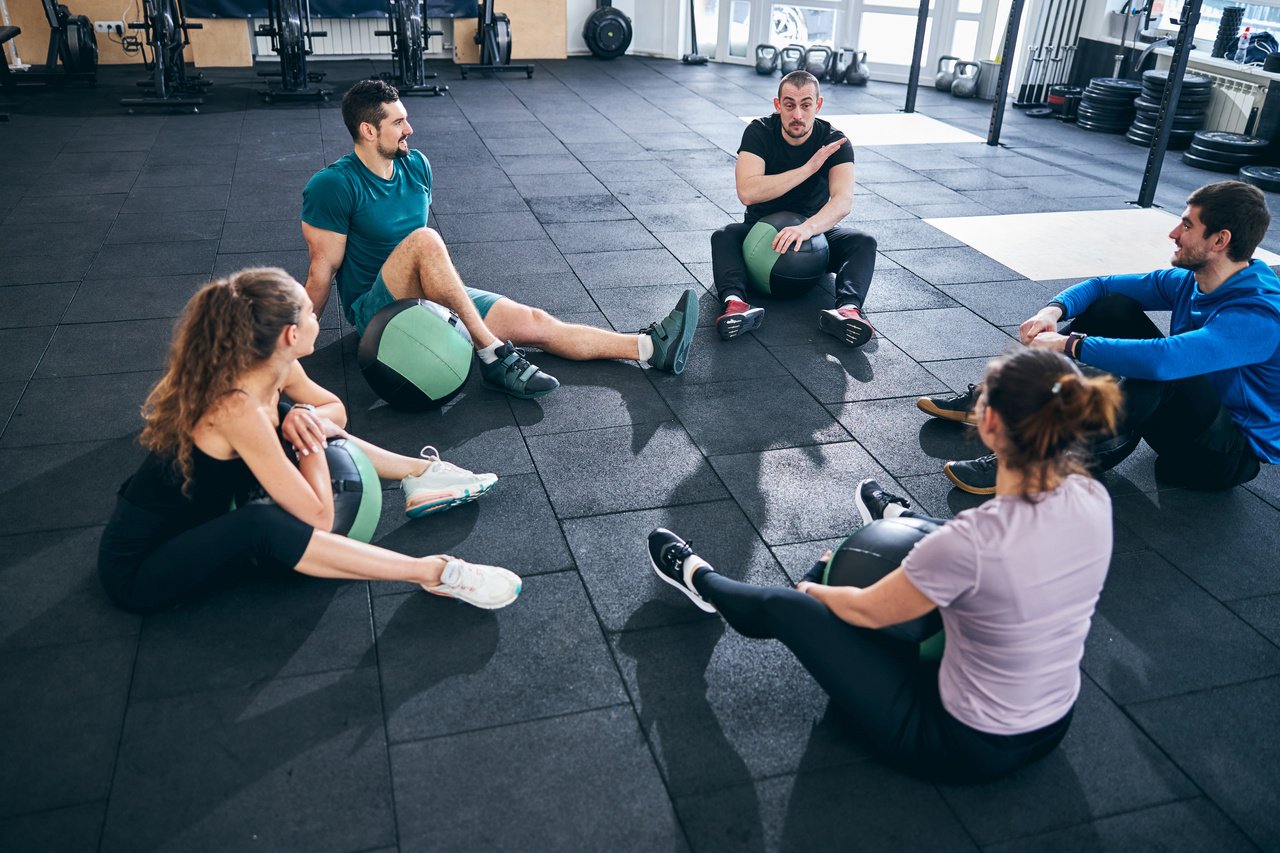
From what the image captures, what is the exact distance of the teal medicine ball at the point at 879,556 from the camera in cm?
201

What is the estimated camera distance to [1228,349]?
108 inches

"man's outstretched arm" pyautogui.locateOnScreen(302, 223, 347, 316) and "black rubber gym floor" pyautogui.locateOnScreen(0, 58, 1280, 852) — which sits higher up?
"man's outstretched arm" pyautogui.locateOnScreen(302, 223, 347, 316)

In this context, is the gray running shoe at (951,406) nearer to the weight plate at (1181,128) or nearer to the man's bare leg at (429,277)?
the man's bare leg at (429,277)

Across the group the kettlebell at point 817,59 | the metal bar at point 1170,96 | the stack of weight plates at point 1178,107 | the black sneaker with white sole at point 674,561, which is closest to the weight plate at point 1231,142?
the stack of weight plates at point 1178,107

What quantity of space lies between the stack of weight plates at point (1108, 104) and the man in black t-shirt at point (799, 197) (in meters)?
4.71

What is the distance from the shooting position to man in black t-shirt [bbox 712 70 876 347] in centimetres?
395

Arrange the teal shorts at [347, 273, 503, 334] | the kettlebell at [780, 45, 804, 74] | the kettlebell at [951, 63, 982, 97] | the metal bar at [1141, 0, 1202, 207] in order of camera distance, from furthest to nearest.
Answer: the kettlebell at [780, 45, 804, 74], the kettlebell at [951, 63, 982, 97], the metal bar at [1141, 0, 1202, 207], the teal shorts at [347, 273, 503, 334]

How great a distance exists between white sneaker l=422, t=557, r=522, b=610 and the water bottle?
7.23 metres

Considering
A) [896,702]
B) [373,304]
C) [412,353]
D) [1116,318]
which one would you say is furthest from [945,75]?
[896,702]

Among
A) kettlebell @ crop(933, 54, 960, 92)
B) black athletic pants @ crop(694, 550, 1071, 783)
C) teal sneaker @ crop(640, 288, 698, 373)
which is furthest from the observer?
kettlebell @ crop(933, 54, 960, 92)

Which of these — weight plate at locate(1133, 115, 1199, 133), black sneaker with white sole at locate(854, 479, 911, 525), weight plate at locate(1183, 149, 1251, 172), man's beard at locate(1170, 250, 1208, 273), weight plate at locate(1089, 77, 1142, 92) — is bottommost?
black sneaker with white sole at locate(854, 479, 911, 525)

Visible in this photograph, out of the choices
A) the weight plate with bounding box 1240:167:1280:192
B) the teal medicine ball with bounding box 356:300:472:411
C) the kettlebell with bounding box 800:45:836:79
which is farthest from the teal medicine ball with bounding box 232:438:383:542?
the kettlebell with bounding box 800:45:836:79

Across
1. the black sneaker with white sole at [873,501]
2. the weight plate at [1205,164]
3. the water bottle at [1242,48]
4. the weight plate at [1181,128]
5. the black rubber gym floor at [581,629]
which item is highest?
the water bottle at [1242,48]

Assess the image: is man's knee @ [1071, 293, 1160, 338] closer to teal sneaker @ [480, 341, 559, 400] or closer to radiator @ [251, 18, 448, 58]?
teal sneaker @ [480, 341, 559, 400]
